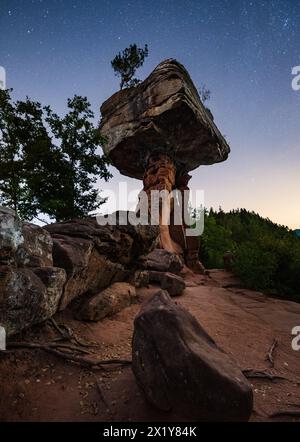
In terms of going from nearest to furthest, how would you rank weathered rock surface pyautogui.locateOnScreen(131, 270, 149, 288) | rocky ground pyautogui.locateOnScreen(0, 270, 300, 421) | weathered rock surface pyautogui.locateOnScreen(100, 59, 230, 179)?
rocky ground pyautogui.locateOnScreen(0, 270, 300, 421)
weathered rock surface pyautogui.locateOnScreen(131, 270, 149, 288)
weathered rock surface pyautogui.locateOnScreen(100, 59, 230, 179)

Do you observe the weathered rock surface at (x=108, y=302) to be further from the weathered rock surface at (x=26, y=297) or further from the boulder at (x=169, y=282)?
the boulder at (x=169, y=282)

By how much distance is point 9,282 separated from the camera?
14.2ft

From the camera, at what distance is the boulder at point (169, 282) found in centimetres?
1175

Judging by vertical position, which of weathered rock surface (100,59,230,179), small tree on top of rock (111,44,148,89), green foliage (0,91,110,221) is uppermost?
small tree on top of rock (111,44,148,89)

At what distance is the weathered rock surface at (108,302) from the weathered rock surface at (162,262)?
15.1ft

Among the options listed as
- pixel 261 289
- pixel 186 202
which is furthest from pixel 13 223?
pixel 186 202

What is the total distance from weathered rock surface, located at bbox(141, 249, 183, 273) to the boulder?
118 centimetres

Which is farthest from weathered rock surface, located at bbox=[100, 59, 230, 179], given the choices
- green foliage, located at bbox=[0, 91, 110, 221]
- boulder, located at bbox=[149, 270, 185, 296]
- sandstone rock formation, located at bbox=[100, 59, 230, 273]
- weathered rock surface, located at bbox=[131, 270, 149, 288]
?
weathered rock surface, located at bbox=[131, 270, 149, 288]

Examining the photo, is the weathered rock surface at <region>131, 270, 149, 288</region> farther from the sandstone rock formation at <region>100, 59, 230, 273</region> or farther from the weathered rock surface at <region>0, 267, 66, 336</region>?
the sandstone rock formation at <region>100, 59, 230, 273</region>

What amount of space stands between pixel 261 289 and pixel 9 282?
15387 mm

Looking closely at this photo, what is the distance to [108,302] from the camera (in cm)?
770

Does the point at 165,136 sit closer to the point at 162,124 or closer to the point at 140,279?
the point at 162,124

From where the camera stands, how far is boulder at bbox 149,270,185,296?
1175 centimetres

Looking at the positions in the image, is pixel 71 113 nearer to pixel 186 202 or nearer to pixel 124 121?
pixel 124 121
